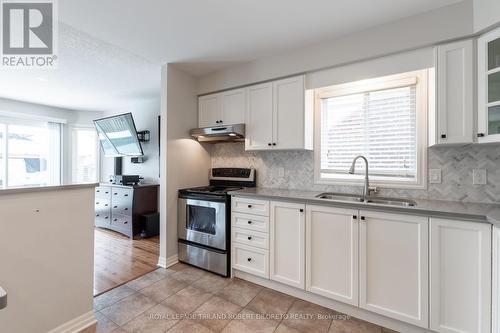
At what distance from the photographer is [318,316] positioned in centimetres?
187

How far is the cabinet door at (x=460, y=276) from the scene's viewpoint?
138 cm

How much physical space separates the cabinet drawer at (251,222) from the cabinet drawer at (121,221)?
240cm

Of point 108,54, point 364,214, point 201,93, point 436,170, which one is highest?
point 108,54

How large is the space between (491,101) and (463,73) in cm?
29

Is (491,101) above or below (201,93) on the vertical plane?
below

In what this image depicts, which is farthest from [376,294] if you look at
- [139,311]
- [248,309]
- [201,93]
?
[201,93]

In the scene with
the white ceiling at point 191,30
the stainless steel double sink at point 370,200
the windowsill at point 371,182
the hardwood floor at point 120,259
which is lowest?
the hardwood floor at point 120,259

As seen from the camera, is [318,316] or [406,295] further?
[318,316]

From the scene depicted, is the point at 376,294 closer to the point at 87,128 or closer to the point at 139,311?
the point at 139,311

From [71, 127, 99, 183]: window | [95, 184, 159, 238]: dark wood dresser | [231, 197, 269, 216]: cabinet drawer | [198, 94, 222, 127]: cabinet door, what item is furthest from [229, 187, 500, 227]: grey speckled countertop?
[71, 127, 99, 183]: window

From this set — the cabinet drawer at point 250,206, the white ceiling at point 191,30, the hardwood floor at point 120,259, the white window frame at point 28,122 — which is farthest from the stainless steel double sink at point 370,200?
the white window frame at point 28,122

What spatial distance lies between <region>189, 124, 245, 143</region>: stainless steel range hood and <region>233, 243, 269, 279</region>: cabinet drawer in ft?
4.21

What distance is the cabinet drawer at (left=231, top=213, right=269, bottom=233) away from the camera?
2271 millimetres

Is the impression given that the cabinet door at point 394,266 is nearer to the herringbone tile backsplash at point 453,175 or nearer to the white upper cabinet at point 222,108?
the herringbone tile backsplash at point 453,175
